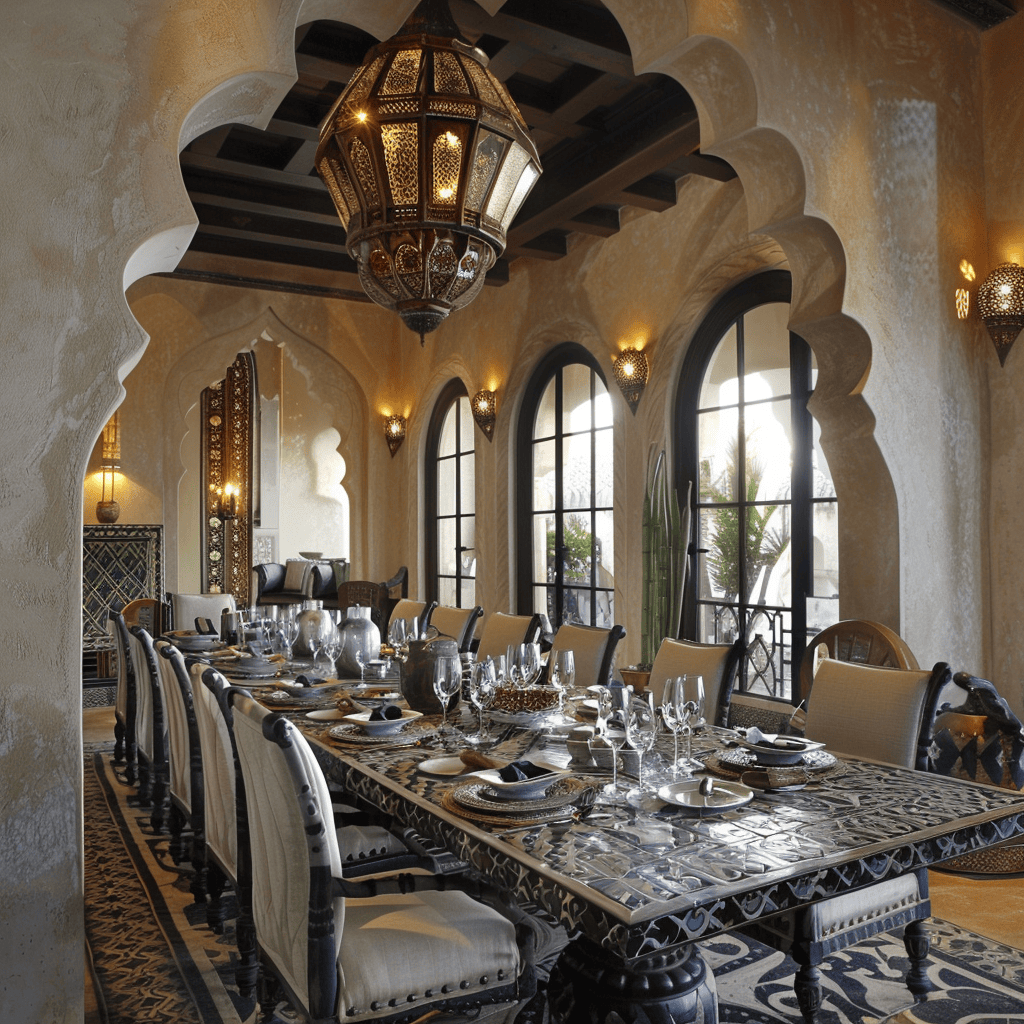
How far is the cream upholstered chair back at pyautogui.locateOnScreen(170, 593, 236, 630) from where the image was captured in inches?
245

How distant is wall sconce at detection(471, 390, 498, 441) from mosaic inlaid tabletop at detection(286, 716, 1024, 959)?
5.37 metres

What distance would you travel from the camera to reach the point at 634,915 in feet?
4.42

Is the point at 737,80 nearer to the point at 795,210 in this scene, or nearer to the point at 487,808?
the point at 795,210

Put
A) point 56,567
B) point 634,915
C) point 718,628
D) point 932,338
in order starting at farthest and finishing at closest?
point 718,628 < point 932,338 < point 56,567 < point 634,915

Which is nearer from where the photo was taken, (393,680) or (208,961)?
(208,961)

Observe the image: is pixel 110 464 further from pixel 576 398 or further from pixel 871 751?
pixel 871 751

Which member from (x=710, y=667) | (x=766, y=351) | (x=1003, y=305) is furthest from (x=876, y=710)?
(x=766, y=351)

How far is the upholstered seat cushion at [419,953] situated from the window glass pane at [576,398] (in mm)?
4958

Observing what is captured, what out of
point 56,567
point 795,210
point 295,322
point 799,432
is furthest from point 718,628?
point 295,322

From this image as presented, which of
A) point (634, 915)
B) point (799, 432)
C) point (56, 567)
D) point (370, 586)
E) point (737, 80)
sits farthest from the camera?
point (370, 586)

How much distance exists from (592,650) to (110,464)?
224 inches

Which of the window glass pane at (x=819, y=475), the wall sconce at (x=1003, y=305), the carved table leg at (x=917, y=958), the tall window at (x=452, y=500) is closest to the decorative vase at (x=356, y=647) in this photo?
the carved table leg at (x=917, y=958)

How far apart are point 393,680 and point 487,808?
6.43 ft

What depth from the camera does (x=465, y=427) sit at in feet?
27.2
